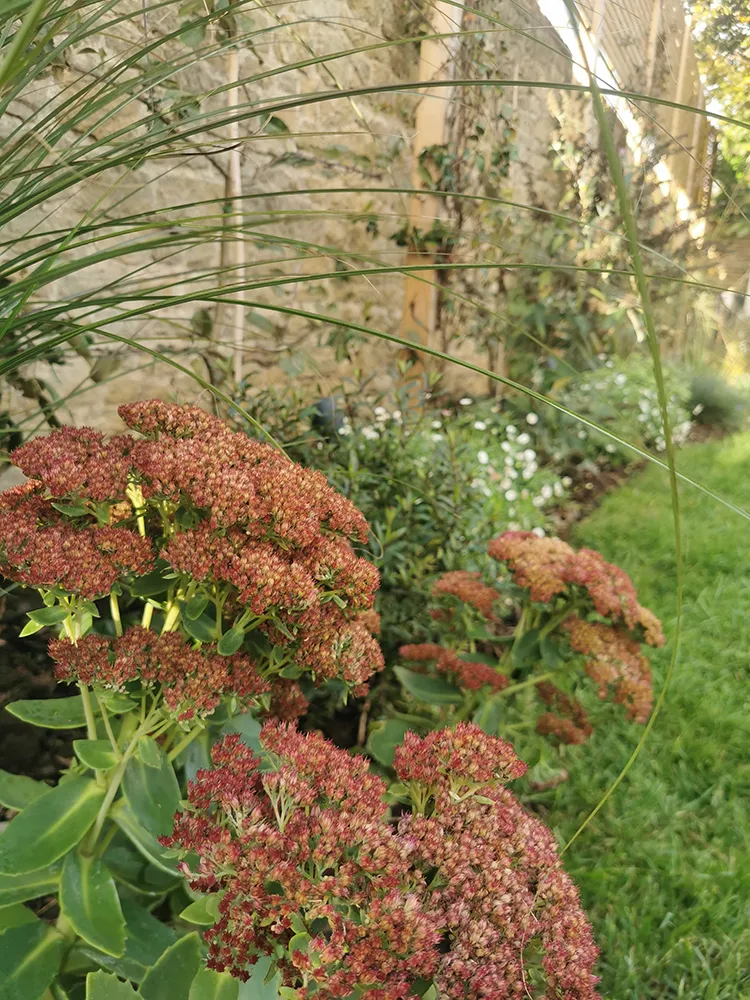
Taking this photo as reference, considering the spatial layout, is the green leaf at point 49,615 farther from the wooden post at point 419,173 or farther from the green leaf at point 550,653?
the wooden post at point 419,173

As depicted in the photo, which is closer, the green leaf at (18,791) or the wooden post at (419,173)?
the green leaf at (18,791)

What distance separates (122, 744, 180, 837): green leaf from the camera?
0.94 meters

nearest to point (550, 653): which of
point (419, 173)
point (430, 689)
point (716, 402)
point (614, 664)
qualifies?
point (614, 664)

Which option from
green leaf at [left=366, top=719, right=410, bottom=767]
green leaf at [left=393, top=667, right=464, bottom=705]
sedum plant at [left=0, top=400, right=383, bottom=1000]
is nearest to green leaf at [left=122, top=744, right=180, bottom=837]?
sedum plant at [left=0, top=400, right=383, bottom=1000]

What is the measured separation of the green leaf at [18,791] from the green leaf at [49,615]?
26 cm

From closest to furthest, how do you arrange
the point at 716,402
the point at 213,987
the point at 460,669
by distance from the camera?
1. the point at 213,987
2. the point at 460,669
3. the point at 716,402

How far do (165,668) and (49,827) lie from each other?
0.24 m

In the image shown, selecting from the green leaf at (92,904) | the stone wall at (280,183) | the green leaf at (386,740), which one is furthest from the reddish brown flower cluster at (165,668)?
the stone wall at (280,183)

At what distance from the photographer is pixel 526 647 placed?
1.59 metres

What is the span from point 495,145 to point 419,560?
10.0 ft

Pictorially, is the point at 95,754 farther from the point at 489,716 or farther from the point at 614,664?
the point at 614,664

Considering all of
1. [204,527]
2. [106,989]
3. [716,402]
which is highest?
[716,402]

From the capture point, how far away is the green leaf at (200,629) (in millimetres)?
950

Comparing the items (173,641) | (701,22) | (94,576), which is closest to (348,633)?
(173,641)
